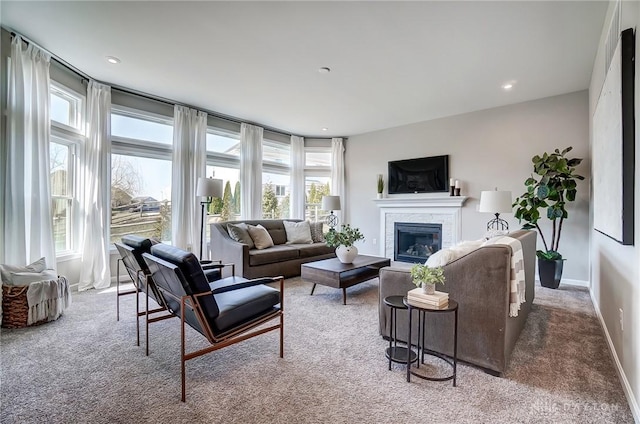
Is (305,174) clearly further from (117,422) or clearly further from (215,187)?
(117,422)

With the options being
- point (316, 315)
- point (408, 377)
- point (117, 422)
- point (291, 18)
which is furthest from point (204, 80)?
point (408, 377)

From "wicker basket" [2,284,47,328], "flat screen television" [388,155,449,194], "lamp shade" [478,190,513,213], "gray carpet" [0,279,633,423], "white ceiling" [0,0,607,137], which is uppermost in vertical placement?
"white ceiling" [0,0,607,137]

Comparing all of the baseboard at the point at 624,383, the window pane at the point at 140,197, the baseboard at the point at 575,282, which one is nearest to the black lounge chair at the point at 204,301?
the baseboard at the point at 624,383

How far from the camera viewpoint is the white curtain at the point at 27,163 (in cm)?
306

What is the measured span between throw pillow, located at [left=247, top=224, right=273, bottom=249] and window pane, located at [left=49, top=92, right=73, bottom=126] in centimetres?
278

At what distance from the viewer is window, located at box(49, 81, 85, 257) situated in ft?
12.5

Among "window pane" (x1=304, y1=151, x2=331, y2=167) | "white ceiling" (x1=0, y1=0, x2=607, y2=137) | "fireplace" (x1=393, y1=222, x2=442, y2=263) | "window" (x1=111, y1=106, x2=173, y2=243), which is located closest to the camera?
"white ceiling" (x1=0, y1=0, x2=607, y2=137)

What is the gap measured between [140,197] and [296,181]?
3.22m

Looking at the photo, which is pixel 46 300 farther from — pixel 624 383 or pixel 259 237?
pixel 624 383

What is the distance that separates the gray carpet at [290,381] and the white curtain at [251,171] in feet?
10.8

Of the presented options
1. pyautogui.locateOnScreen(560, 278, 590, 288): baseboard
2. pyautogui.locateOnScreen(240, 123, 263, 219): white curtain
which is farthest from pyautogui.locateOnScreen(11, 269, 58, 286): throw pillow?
pyautogui.locateOnScreen(560, 278, 590, 288): baseboard

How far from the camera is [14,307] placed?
2.77 m

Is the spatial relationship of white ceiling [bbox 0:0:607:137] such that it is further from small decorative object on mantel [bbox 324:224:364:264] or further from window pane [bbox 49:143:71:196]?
small decorative object on mantel [bbox 324:224:364:264]

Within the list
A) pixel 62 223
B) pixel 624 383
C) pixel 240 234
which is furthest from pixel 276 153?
pixel 624 383
